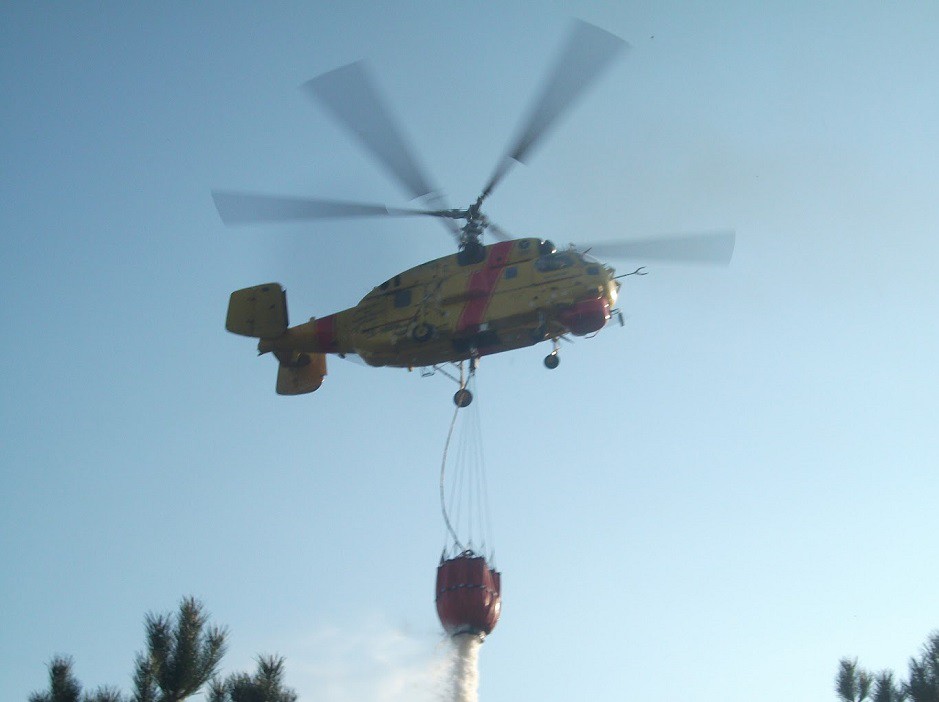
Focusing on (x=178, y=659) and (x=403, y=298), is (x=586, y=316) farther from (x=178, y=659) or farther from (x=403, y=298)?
(x=178, y=659)

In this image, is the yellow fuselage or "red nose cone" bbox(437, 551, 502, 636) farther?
the yellow fuselage

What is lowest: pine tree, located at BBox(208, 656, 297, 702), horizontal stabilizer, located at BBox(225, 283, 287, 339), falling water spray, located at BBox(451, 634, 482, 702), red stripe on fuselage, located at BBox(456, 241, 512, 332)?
pine tree, located at BBox(208, 656, 297, 702)

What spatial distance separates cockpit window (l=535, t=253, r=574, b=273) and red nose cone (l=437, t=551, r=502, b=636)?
22.0ft

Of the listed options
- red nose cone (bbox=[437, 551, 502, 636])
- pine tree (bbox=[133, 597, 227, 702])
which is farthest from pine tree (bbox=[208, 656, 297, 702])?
red nose cone (bbox=[437, 551, 502, 636])

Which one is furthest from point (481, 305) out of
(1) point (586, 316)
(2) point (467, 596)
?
(2) point (467, 596)

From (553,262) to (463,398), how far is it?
396 centimetres

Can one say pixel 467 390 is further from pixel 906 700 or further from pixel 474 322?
pixel 906 700

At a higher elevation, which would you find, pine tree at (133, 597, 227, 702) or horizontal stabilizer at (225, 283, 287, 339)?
horizontal stabilizer at (225, 283, 287, 339)

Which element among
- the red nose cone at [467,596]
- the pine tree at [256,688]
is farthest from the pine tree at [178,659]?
the red nose cone at [467,596]

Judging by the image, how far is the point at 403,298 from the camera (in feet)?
87.8

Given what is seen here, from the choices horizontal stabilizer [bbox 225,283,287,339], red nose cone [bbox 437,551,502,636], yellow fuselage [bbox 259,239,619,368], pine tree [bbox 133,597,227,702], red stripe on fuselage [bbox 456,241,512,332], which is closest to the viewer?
pine tree [bbox 133,597,227,702]

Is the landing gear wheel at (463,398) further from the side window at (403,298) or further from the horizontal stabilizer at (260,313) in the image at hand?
the horizontal stabilizer at (260,313)

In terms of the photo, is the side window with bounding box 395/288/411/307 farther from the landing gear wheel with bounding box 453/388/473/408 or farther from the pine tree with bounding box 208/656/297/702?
the pine tree with bounding box 208/656/297/702

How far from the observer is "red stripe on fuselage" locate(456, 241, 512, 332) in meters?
25.6
